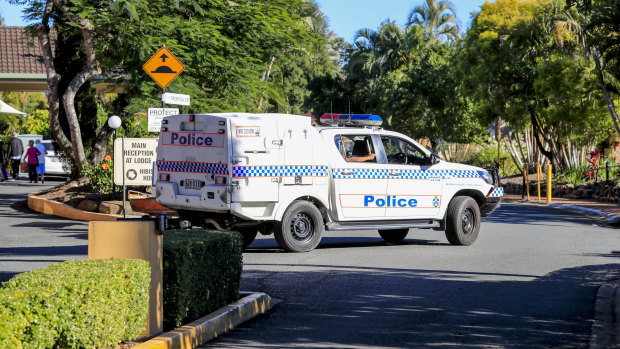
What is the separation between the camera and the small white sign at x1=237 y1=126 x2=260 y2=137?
40.7ft

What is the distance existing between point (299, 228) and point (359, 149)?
1.84 meters

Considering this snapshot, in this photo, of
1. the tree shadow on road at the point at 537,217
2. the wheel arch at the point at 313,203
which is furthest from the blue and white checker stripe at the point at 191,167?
the tree shadow on road at the point at 537,217

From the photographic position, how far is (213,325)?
7.22 m

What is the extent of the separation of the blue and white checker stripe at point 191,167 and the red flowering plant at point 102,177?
20.4ft

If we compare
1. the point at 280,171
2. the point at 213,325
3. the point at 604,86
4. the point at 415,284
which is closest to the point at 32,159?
the point at 604,86

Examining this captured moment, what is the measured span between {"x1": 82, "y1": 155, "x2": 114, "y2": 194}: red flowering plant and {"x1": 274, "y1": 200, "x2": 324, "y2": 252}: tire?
7.42 m

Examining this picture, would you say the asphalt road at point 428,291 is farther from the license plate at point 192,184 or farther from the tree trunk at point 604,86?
the tree trunk at point 604,86

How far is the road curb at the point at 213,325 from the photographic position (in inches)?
252

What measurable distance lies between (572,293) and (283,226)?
15.4ft

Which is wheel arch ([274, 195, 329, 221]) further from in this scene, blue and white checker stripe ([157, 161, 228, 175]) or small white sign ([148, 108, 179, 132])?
small white sign ([148, 108, 179, 132])

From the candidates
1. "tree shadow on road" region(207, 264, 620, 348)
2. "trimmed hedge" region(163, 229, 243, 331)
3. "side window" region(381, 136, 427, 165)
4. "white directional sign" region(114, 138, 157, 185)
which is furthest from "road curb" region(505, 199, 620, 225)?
"trimmed hedge" region(163, 229, 243, 331)

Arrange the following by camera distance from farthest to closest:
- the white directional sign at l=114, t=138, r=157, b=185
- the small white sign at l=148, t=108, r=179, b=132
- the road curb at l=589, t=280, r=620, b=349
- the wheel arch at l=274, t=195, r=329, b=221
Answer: the white directional sign at l=114, t=138, r=157, b=185 → the small white sign at l=148, t=108, r=179, b=132 → the wheel arch at l=274, t=195, r=329, b=221 → the road curb at l=589, t=280, r=620, b=349

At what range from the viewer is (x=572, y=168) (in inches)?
1312

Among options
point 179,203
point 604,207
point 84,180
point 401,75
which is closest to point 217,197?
point 179,203
